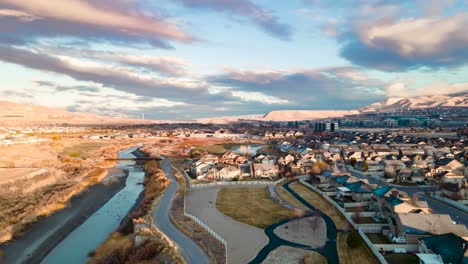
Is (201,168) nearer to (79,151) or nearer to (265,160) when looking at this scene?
(265,160)

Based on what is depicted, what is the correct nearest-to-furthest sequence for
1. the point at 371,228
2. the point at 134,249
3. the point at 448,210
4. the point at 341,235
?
1. the point at 134,249
2. the point at 341,235
3. the point at 371,228
4. the point at 448,210

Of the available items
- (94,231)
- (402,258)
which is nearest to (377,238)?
(402,258)

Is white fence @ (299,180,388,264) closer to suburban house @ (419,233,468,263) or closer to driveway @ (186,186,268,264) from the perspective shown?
suburban house @ (419,233,468,263)

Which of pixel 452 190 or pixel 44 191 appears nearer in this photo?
pixel 452 190

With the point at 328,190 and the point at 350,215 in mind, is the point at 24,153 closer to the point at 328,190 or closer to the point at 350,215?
the point at 328,190

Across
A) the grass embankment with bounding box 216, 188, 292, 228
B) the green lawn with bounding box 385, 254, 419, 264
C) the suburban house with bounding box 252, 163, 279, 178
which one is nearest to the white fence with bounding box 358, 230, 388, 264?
the green lawn with bounding box 385, 254, 419, 264

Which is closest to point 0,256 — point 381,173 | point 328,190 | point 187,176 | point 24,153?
point 187,176

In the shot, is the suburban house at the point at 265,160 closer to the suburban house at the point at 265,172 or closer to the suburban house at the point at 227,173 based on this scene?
the suburban house at the point at 265,172

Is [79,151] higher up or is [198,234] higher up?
[79,151]
